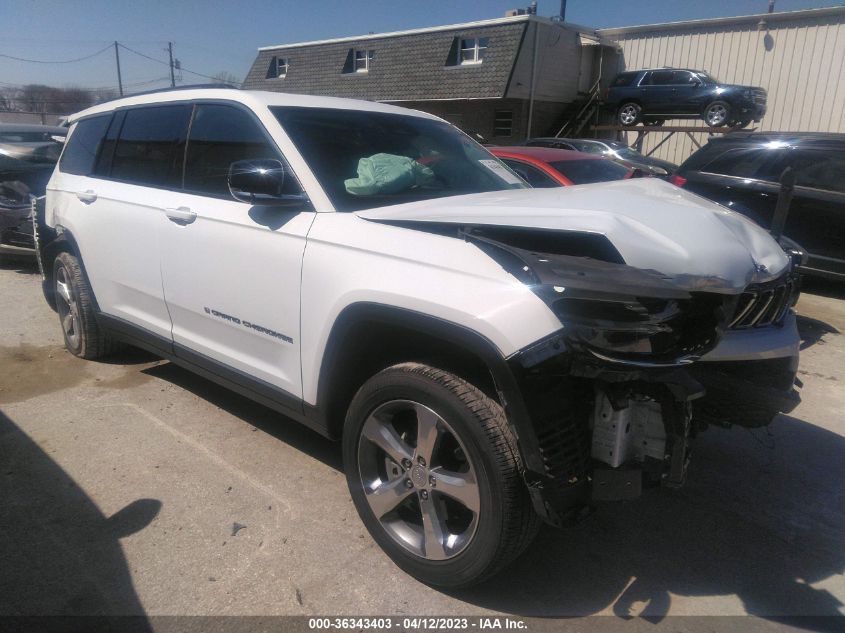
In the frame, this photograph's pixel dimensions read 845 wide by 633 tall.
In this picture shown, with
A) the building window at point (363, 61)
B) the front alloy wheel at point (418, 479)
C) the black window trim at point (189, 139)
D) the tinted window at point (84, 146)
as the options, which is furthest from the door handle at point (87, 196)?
the building window at point (363, 61)

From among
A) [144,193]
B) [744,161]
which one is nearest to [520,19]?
[744,161]

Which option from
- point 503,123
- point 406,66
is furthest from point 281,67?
point 503,123

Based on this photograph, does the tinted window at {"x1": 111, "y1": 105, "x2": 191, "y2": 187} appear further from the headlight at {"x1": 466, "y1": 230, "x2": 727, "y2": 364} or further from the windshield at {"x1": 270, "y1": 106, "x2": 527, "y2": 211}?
the headlight at {"x1": 466, "y1": 230, "x2": 727, "y2": 364}

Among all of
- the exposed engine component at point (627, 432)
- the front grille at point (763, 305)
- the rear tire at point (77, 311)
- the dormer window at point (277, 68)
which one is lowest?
the rear tire at point (77, 311)

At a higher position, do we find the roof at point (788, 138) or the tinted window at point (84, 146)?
the roof at point (788, 138)

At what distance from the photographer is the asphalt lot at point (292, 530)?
2.50m

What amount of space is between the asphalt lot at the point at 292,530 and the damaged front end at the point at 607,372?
10.7 inches

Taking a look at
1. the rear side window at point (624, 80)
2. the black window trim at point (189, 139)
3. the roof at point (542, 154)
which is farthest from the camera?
the rear side window at point (624, 80)

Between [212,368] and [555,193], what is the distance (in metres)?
2.02

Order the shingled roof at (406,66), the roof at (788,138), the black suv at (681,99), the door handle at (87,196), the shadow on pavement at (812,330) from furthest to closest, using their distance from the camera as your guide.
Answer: the shingled roof at (406,66), the black suv at (681,99), the roof at (788,138), the shadow on pavement at (812,330), the door handle at (87,196)

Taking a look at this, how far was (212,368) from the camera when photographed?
11.3 feet

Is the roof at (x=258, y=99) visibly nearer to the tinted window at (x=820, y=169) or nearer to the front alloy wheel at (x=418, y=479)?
the front alloy wheel at (x=418, y=479)

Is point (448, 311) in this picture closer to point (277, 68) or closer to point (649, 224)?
point (649, 224)

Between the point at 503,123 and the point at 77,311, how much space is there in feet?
69.3
